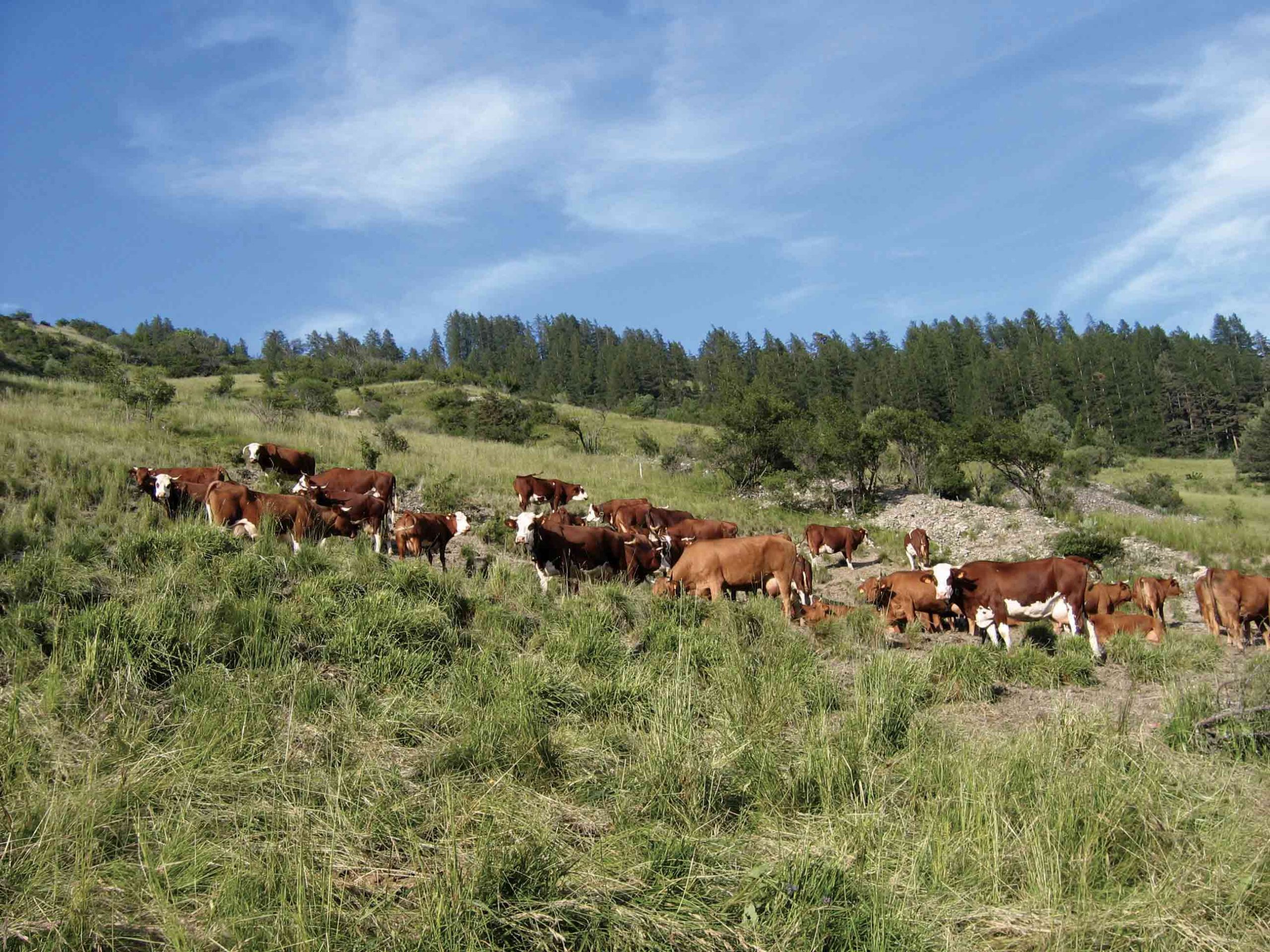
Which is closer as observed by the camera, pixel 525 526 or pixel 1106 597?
pixel 525 526

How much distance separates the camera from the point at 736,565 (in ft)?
46.0

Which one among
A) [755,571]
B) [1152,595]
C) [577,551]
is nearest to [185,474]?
[577,551]

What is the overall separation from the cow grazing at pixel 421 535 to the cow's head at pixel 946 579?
8.79m

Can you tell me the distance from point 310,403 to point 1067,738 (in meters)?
60.6

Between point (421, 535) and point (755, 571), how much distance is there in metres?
6.47

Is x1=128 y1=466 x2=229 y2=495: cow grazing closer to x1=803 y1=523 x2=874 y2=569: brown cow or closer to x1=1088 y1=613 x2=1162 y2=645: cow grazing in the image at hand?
x1=803 y1=523 x2=874 y2=569: brown cow

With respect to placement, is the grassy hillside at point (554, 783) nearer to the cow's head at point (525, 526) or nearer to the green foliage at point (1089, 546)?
the cow's head at point (525, 526)

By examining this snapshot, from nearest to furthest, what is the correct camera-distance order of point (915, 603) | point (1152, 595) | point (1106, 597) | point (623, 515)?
point (915, 603) → point (1152, 595) → point (1106, 597) → point (623, 515)

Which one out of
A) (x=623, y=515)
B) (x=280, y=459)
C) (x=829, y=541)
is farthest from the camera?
(x=829, y=541)

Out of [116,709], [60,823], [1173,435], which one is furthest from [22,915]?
[1173,435]

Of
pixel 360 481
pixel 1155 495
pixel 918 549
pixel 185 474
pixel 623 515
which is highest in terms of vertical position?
pixel 185 474

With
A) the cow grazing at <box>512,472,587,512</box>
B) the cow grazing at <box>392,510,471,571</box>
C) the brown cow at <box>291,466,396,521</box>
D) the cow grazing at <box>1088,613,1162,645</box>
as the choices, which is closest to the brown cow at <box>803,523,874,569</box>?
the cow grazing at <box>512,472,587,512</box>

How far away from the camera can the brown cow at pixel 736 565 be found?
13.8m

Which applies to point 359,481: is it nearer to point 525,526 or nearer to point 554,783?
point 525,526
